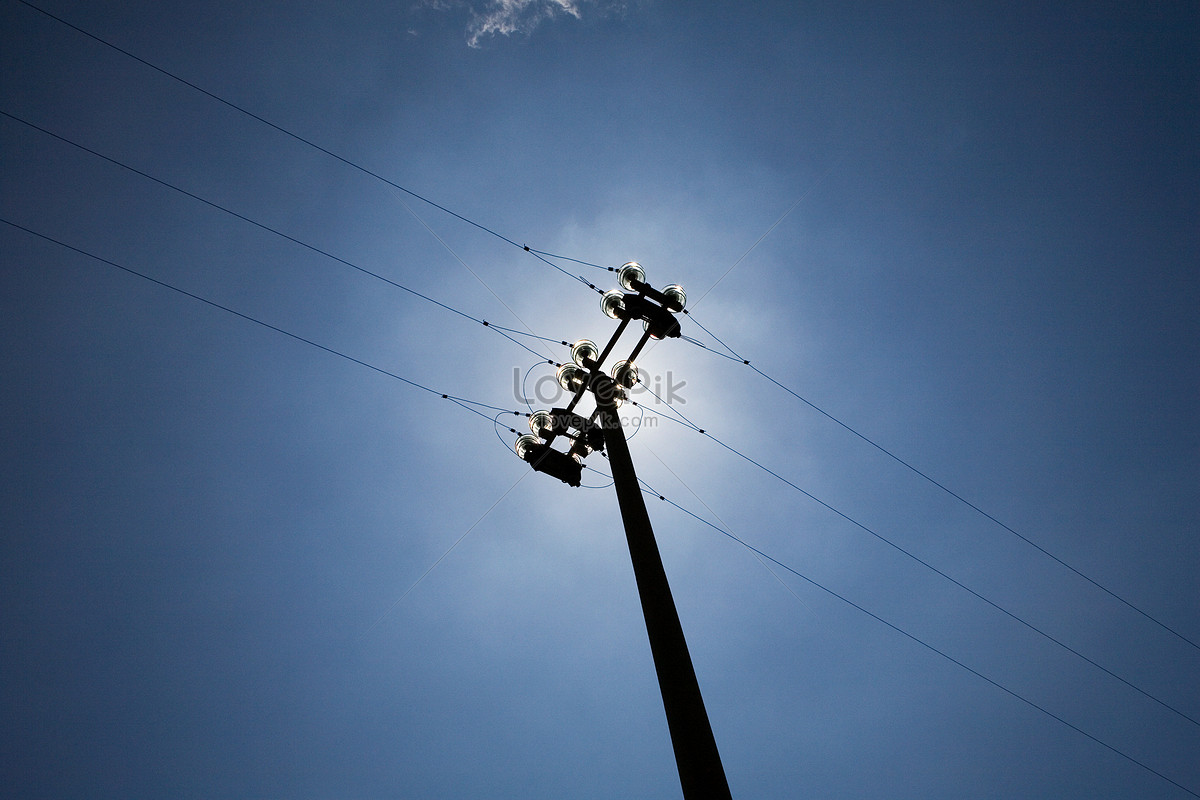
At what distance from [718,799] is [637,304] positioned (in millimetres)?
6601

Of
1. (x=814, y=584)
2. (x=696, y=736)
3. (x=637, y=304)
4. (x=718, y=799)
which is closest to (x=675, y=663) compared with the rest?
(x=696, y=736)

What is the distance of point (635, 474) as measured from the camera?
263 inches

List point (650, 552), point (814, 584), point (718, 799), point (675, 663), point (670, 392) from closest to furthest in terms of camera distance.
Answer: point (718, 799) < point (675, 663) < point (650, 552) < point (670, 392) < point (814, 584)

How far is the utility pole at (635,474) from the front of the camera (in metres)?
4.27

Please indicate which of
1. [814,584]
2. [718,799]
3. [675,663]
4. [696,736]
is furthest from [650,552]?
[814,584]

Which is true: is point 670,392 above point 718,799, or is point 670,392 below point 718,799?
above

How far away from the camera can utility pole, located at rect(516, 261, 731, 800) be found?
4.27 metres

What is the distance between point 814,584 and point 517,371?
69919 mm

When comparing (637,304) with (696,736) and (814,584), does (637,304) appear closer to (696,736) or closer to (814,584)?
(696,736)

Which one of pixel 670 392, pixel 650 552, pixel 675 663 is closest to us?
pixel 675 663

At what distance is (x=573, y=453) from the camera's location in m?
8.80

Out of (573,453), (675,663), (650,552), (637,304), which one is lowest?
(675,663)

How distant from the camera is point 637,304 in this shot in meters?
8.77

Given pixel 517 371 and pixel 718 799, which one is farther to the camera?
pixel 517 371
